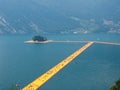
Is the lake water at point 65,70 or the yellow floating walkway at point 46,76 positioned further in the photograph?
the lake water at point 65,70

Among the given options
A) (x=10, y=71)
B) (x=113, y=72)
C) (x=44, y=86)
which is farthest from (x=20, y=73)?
(x=113, y=72)

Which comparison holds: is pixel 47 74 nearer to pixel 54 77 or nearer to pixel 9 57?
pixel 54 77

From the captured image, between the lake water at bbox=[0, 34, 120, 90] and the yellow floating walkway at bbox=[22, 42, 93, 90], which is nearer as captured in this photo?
the yellow floating walkway at bbox=[22, 42, 93, 90]

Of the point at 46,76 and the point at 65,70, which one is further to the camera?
the point at 65,70

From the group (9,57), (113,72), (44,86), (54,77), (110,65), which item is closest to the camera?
(44,86)

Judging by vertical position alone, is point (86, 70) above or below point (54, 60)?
below

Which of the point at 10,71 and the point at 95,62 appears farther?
the point at 95,62

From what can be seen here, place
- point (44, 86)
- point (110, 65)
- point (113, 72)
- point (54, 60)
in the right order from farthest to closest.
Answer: point (54, 60), point (110, 65), point (113, 72), point (44, 86)

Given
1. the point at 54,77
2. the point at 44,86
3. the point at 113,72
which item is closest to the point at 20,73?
the point at 54,77

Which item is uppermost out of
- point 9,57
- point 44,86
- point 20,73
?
point 9,57

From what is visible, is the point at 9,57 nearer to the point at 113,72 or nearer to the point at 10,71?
the point at 10,71

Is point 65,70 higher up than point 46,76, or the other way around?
point 65,70
